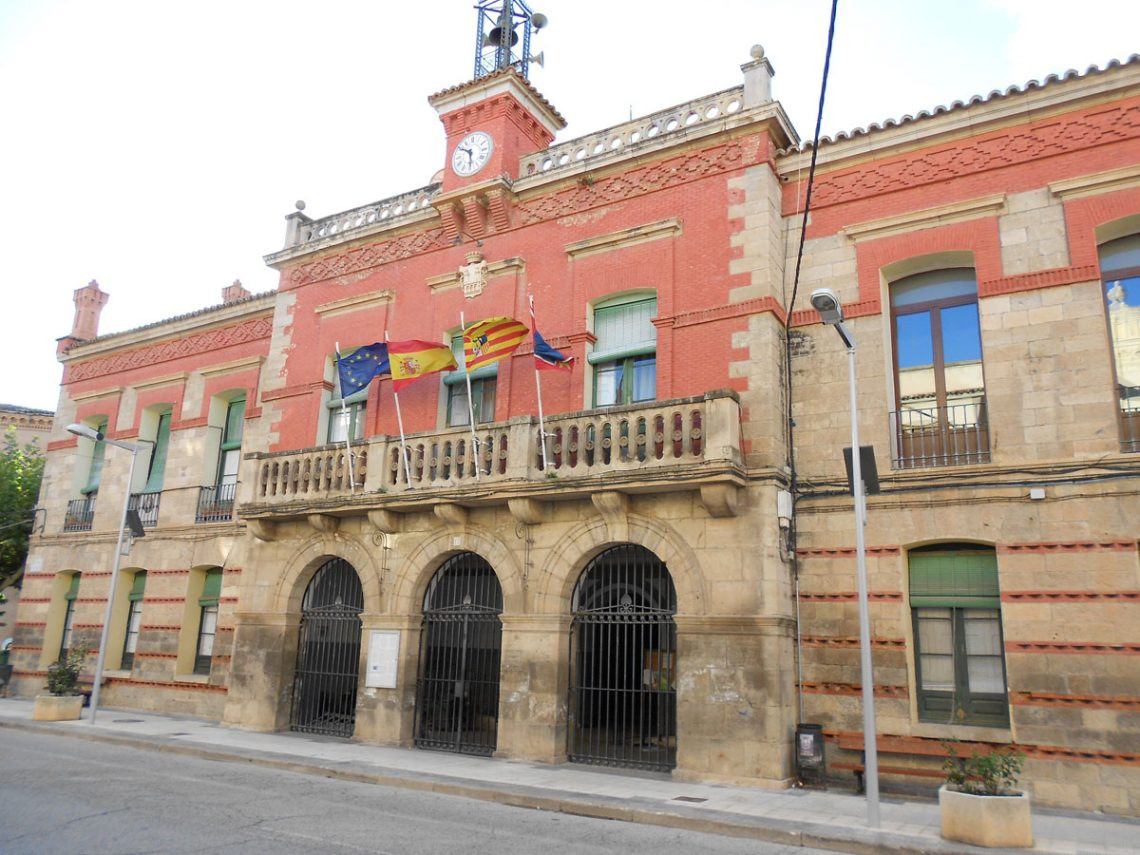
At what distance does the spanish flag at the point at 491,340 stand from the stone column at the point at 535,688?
443 centimetres

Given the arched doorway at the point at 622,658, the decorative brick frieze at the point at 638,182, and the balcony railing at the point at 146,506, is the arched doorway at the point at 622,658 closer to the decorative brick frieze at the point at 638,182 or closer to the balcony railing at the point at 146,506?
the decorative brick frieze at the point at 638,182

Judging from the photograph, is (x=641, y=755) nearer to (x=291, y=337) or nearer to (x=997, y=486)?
(x=997, y=486)

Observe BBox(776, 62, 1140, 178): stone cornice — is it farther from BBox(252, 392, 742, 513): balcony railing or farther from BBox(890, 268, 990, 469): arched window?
BBox(252, 392, 742, 513): balcony railing

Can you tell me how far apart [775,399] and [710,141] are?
15.3 feet

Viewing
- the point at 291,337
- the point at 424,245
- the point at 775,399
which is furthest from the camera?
the point at 291,337

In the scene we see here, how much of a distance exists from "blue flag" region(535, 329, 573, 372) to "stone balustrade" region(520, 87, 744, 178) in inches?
143

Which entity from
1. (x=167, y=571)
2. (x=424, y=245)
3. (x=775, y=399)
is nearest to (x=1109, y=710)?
(x=775, y=399)

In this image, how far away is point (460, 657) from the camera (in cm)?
1534

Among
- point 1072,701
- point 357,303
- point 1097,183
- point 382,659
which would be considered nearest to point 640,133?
point 357,303

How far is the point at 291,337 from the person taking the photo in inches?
750

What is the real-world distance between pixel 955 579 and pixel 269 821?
9.21 metres

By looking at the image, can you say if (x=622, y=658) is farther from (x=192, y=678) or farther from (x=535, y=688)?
(x=192, y=678)

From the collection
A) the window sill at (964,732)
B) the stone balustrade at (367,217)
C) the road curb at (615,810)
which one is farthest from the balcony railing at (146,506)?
the window sill at (964,732)

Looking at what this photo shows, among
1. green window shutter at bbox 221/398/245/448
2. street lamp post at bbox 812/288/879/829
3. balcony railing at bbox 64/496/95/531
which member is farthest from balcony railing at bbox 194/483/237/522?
street lamp post at bbox 812/288/879/829
